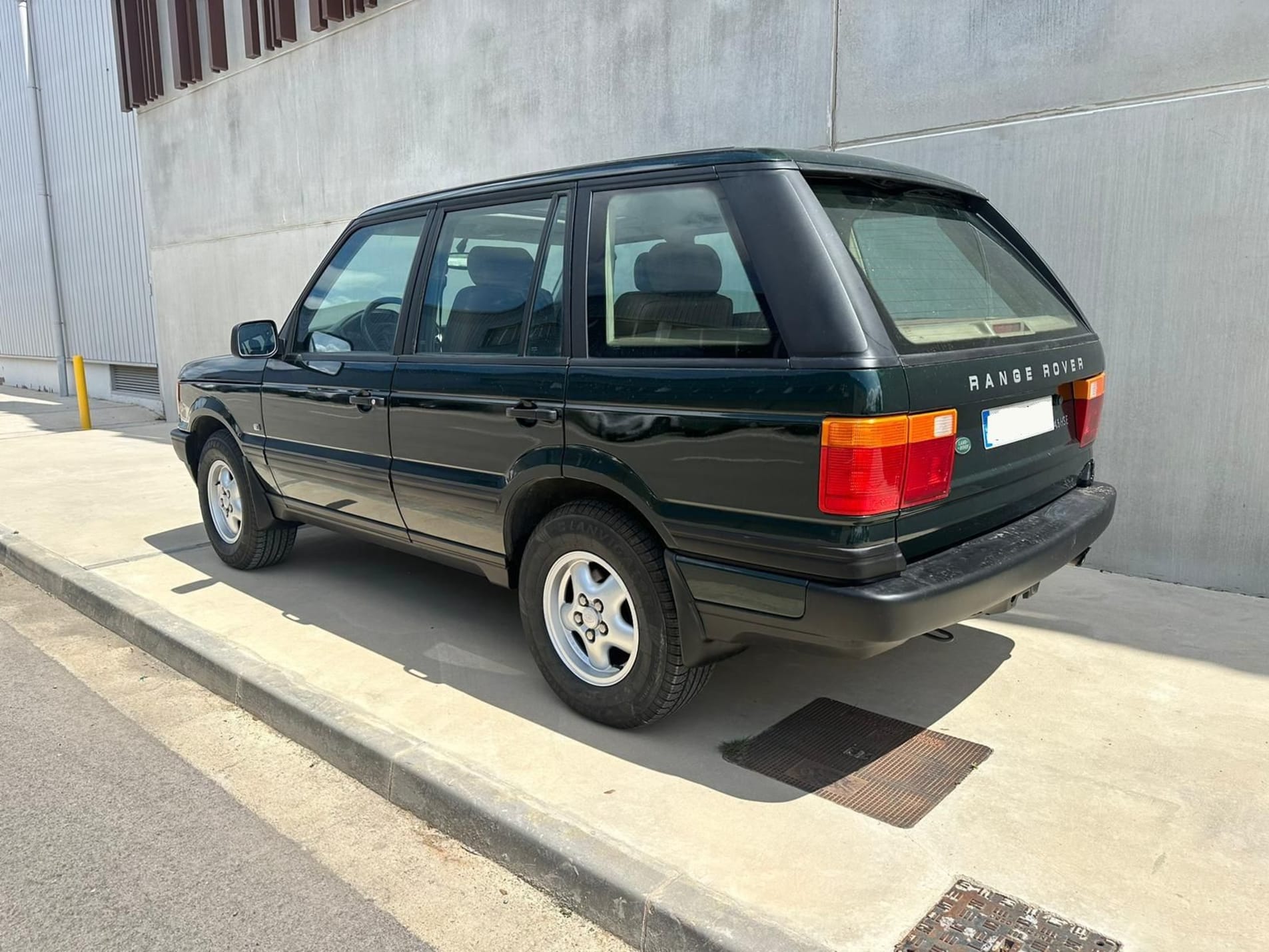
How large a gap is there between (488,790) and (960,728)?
1.66 metres

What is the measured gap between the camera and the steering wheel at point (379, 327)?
13.4ft

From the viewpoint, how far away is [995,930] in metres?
2.27

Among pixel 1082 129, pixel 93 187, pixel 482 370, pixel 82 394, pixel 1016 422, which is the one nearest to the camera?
pixel 1016 422

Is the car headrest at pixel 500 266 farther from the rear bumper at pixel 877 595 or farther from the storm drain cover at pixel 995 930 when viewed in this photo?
the storm drain cover at pixel 995 930

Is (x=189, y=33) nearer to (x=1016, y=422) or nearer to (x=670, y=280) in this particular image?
(x=670, y=280)

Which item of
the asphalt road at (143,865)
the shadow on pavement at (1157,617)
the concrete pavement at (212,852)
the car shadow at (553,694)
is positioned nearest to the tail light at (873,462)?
the car shadow at (553,694)

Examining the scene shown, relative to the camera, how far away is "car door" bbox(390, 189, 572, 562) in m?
3.36

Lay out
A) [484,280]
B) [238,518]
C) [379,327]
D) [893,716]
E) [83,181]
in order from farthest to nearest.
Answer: [83,181], [238,518], [379,327], [484,280], [893,716]

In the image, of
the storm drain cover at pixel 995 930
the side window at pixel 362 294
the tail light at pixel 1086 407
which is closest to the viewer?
the storm drain cover at pixel 995 930

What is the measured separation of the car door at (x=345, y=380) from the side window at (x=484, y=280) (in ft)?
0.65

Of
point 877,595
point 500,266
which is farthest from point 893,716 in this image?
point 500,266

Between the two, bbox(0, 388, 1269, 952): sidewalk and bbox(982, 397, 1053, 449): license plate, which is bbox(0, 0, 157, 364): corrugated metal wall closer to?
bbox(0, 388, 1269, 952): sidewalk

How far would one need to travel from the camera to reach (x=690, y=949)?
2.30 meters

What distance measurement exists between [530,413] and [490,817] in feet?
4.41
